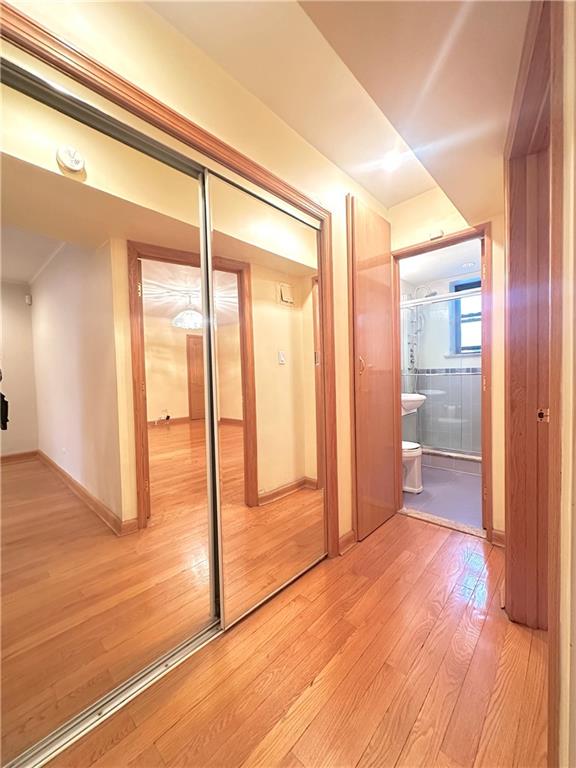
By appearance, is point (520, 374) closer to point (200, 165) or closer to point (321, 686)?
point (321, 686)

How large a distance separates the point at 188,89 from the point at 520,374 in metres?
1.85

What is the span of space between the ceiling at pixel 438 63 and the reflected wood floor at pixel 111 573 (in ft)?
5.09

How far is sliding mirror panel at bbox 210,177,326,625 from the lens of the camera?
1662 mm

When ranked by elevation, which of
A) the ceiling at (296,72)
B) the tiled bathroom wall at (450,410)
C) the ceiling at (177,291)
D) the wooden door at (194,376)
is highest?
A: the ceiling at (296,72)

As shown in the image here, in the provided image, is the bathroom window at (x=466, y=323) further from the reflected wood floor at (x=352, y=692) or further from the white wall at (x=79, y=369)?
the white wall at (x=79, y=369)

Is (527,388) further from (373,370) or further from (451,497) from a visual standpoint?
(451,497)

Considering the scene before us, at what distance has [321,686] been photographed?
106 cm

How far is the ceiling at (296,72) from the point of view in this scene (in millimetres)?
1104

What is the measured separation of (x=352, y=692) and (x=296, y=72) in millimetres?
2589

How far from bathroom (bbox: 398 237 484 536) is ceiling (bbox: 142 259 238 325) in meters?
2.39

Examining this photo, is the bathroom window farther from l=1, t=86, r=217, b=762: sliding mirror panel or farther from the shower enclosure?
l=1, t=86, r=217, b=762: sliding mirror panel

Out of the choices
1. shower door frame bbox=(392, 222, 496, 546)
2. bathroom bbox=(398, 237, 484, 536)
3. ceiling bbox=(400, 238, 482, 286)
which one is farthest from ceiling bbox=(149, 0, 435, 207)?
bathroom bbox=(398, 237, 484, 536)

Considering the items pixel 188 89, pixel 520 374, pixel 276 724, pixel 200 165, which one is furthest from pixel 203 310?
pixel 276 724

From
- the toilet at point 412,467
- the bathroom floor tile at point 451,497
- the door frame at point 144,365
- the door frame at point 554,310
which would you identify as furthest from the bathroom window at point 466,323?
the door frame at point 554,310
